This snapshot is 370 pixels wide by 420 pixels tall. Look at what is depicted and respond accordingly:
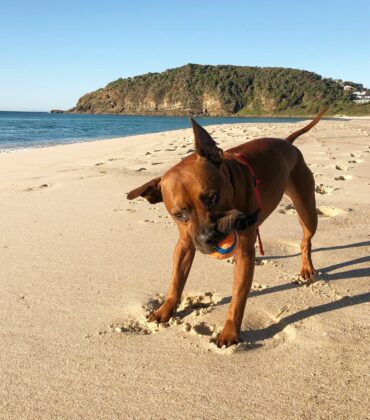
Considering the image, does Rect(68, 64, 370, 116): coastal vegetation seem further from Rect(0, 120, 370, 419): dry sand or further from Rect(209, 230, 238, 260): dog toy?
Rect(209, 230, 238, 260): dog toy

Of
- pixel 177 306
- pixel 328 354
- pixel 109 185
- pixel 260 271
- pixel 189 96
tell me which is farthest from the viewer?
pixel 189 96

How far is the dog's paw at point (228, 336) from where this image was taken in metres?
2.43

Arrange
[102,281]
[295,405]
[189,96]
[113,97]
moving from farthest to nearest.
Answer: [113,97] < [189,96] < [102,281] < [295,405]

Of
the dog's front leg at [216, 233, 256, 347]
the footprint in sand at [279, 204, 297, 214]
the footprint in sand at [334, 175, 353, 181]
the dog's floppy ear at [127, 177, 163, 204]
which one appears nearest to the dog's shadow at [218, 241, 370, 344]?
the dog's front leg at [216, 233, 256, 347]

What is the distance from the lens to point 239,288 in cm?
256

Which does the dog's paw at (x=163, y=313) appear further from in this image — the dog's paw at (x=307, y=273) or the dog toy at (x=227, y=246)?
the dog's paw at (x=307, y=273)

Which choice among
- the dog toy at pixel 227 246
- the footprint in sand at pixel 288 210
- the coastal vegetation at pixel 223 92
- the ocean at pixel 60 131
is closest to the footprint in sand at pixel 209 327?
the dog toy at pixel 227 246

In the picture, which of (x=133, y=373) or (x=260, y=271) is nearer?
(x=133, y=373)

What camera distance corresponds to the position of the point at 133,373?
7.07 feet

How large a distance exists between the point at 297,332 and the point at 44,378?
4.76 ft

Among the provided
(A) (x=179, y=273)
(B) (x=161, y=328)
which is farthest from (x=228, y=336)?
(A) (x=179, y=273)

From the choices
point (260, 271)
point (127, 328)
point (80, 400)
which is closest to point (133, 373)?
point (80, 400)

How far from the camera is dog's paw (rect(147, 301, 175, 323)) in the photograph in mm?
2748

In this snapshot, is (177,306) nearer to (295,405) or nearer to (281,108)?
(295,405)
